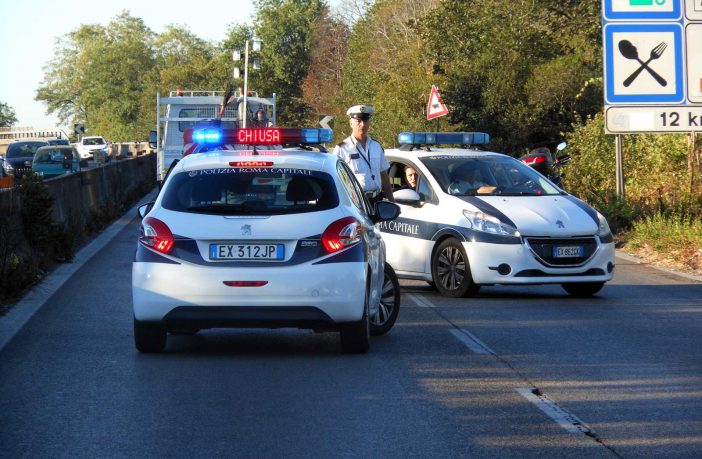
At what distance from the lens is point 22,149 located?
176 ft

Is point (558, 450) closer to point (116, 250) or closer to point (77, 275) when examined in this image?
point (77, 275)

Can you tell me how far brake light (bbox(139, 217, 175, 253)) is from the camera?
9.84 metres

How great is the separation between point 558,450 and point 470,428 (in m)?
0.68

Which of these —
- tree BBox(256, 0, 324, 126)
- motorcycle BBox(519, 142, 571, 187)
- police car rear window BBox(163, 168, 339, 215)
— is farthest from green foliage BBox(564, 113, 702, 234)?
tree BBox(256, 0, 324, 126)

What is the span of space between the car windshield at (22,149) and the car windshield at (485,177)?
4011 centimetres

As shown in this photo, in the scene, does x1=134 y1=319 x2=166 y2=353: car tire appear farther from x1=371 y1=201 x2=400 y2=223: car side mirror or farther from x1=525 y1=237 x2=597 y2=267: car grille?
x1=525 y1=237 x2=597 y2=267: car grille

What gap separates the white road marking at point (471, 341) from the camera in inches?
412

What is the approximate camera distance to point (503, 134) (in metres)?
39.6

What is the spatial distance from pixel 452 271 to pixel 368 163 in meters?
1.45

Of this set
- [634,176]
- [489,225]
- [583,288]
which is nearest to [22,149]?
[634,176]

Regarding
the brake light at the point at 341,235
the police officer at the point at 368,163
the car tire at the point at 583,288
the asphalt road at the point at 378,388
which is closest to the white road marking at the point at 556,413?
the asphalt road at the point at 378,388

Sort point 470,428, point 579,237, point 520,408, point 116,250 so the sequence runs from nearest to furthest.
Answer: point 470,428, point 520,408, point 579,237, point 116,250

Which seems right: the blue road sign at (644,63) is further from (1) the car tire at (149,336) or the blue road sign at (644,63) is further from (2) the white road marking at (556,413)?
(2) the white road marking at (556,413)

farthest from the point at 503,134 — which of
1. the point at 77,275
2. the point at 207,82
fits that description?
the point at 207,82
